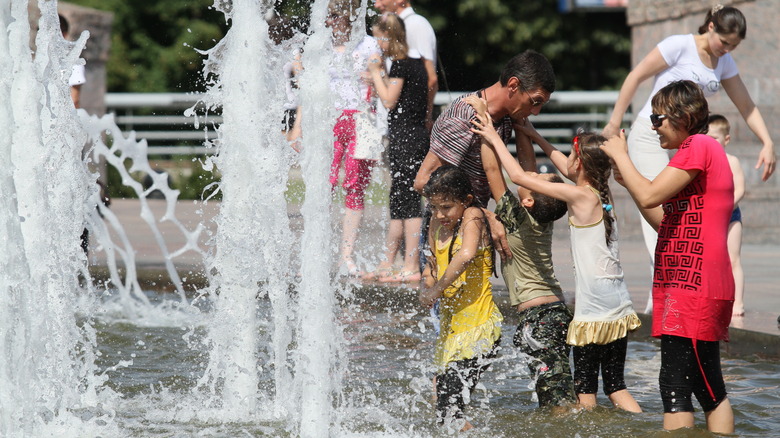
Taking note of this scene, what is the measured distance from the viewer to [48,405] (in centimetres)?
468

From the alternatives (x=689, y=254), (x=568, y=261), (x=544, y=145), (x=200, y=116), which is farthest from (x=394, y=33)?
(x=200, y=116)

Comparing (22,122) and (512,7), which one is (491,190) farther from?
(512,7)

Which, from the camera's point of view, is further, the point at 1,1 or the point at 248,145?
the point at 248,145

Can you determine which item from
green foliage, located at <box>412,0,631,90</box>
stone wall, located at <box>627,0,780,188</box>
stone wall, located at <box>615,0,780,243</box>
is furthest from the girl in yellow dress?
green foliage, located at <box>412,0,631,90</box>

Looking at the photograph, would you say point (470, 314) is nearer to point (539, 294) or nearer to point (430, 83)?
point (539, 294)

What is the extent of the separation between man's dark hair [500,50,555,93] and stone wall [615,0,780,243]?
6141 millimetres

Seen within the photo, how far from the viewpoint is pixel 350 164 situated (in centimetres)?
816

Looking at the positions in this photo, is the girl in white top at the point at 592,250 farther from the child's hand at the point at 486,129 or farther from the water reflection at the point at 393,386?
the water reflection at the point at 393,386

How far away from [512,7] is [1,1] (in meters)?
22.0

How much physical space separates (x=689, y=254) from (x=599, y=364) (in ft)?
2.48

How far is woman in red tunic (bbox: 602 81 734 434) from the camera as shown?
4.25m

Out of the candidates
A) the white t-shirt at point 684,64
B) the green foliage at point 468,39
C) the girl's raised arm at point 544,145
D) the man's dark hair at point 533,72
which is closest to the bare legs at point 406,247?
the white t-shirt at point 684,64

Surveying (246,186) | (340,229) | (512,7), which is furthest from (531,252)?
(512,7)

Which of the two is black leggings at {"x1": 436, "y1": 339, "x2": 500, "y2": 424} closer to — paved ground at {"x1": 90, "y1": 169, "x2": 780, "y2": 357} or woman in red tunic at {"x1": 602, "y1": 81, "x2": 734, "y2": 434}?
woman in red tunic at {"x1": 602, "y1": 81, "x2": 734, "y2": 434}
